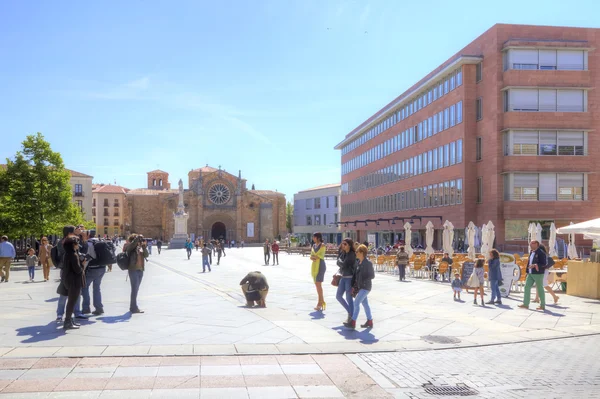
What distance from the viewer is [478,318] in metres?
11.3

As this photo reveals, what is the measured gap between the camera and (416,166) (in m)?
48.2

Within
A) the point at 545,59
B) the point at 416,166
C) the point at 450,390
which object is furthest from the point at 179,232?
the point at 450,390

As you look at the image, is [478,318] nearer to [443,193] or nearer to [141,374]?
[141,374]

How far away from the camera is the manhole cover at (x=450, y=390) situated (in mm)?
6020

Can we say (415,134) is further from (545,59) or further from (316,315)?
(316,315)

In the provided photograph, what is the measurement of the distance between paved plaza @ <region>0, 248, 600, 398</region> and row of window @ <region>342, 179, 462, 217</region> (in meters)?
28.8

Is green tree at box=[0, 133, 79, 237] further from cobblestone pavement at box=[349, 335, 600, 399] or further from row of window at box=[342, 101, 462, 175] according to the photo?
cobblestone pavement at box=[349, 335, 600, 399]

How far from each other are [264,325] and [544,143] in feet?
106

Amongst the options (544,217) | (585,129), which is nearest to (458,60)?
(585,129)

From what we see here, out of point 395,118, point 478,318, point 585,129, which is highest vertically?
point 395,118

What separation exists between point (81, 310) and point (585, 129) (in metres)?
35.6

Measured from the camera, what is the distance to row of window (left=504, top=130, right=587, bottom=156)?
36688 mm

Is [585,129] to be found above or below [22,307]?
above

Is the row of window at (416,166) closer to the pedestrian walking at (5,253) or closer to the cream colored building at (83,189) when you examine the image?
the pedestrian walking at (5,253)
